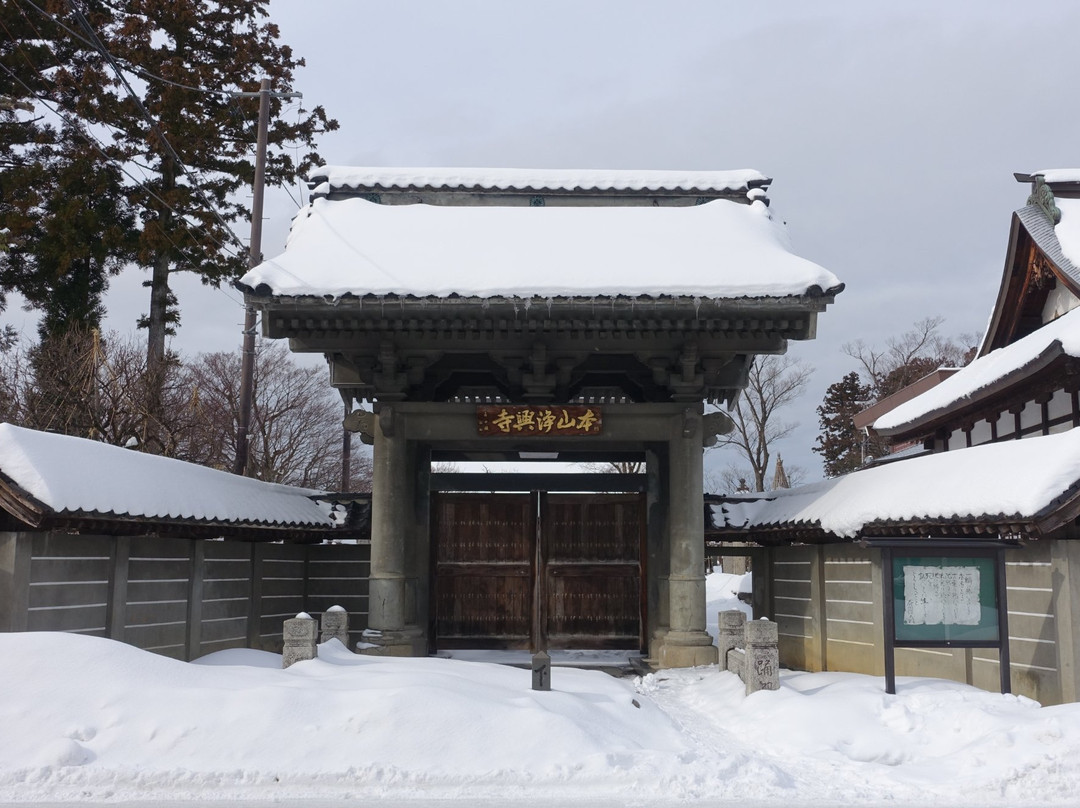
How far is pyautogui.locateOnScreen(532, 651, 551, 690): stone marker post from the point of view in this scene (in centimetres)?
980

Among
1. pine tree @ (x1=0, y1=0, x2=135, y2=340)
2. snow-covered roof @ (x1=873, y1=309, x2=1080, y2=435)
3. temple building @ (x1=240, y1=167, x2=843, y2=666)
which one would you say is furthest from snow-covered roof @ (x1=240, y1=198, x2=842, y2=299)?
pine tree @ (x1=0, y1=0, x2=135, y2=340)

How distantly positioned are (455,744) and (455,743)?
12 millimetres

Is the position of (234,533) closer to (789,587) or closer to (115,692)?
(115,692)

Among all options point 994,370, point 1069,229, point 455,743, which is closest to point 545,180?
point 994,370

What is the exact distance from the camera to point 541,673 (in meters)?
9.85

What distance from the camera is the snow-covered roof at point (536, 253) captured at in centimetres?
1298

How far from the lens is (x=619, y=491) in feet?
54.2

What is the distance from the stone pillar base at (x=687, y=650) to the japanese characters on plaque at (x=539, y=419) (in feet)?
11.5

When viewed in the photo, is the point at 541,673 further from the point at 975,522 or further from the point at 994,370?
the point at 994,370

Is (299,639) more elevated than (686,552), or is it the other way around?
(686,552)

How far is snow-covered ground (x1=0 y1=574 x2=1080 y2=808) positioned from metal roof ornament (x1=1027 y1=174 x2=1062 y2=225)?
413 inches

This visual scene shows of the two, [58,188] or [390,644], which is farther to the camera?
[58,188]

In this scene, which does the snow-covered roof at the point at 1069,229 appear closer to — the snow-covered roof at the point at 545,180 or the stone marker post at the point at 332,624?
the snow-covered roof at the point at 545,180

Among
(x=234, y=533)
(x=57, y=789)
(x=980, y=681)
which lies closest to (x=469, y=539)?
(x=234, y=533)
